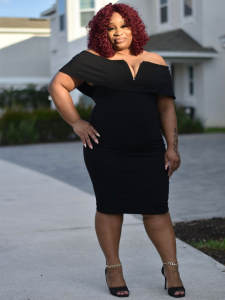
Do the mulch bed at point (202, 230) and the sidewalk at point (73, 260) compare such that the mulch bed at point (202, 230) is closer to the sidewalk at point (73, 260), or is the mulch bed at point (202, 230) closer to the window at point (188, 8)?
the sidewalk at point (73, 260)

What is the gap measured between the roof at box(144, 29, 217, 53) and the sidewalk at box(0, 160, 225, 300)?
528 inches

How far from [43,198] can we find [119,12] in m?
3.85

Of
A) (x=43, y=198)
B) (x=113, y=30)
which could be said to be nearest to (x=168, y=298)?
(x=113, y=30)

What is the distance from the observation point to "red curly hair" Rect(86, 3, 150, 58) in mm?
3051

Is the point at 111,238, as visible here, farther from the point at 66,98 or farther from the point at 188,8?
the point at 188,8

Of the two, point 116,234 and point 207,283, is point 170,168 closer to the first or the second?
point 116,234

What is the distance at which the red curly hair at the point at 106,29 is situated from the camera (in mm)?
3051

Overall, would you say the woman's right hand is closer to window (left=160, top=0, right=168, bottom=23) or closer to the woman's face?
the woman's face

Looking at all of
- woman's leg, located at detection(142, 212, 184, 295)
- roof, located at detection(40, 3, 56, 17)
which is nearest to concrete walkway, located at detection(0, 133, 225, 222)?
woman's leg, located at detection(142, 212, 184, 295)

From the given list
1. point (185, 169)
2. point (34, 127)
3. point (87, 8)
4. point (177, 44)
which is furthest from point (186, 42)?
point (185, 169)

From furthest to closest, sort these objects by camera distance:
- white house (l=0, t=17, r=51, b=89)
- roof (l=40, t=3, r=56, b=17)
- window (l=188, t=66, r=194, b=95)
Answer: white house (l=0, t=17, r=51, b=89), roof (l=40, t=3, r=56, b=17), window (l=188, t=66, r=194, b=95)

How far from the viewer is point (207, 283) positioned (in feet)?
10.8

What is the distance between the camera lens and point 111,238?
3.18m

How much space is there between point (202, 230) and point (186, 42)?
49.4ft
